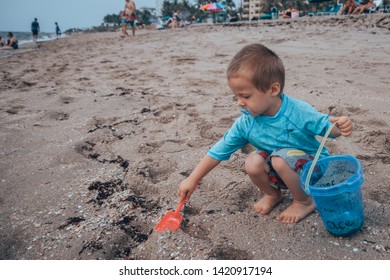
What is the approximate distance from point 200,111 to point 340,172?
1612 millimetres

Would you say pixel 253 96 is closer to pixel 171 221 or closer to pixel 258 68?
pixel 258 68

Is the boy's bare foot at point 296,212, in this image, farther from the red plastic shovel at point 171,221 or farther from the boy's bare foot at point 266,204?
the red plastic shovel at point 171,221

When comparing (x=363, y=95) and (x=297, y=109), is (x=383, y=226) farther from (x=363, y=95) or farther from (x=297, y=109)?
(x=363, y=95)

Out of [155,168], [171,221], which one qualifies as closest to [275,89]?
[171,221]

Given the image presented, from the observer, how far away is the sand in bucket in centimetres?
122

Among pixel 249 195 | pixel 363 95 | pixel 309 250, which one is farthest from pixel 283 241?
pixel 363 95

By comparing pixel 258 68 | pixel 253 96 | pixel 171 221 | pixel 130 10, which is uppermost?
pixel 130 10

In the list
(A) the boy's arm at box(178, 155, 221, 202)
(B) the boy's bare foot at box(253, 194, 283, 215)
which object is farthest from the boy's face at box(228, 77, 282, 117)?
(B) the boy's bare foot at box(253, 194, 283, 215)

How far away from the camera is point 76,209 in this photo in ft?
5.70

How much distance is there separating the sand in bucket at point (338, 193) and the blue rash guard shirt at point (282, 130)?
0.11 meters

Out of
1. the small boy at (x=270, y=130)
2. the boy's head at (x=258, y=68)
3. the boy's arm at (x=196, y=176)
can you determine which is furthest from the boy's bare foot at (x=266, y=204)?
the boy's head at (x=258, y=68)

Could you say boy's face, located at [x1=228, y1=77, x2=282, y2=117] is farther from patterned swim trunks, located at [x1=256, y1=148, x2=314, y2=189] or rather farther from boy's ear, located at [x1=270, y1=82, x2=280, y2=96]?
patterned swim trunks, located at [x1=256, y1=148, x2=314, y2=189]

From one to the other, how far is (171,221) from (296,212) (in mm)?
595

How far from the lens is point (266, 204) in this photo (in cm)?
162
